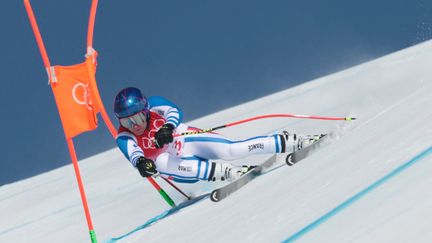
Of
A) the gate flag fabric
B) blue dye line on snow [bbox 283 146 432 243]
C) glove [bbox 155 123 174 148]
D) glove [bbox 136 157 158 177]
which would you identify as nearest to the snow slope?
blue dye line on snow [bbox 283 146 432 243]

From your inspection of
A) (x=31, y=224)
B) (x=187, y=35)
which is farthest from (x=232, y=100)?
(x=31, y=224)

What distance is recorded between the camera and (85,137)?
346 inches

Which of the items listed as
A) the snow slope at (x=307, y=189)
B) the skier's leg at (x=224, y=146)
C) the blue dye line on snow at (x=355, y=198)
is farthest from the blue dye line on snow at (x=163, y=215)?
the blue dye line on snow at (x=355, y=198)

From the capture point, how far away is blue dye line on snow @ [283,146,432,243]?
290 cm

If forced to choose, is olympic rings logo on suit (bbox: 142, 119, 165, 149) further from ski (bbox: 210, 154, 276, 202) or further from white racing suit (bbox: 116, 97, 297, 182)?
ski (bbox: 210, 154, 276, 202)

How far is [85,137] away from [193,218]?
15.2 ft

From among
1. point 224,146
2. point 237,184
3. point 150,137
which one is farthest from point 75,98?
point 237,184

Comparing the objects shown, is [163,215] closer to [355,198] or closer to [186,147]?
[186,147]

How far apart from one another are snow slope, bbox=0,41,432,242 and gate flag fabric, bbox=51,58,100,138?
0.75 metres

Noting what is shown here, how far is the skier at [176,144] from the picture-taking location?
194 inches

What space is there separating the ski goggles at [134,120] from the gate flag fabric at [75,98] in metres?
0.23

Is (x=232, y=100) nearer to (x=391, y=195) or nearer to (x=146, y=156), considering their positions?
(x=146, y=156)

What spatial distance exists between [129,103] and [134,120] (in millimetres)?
129

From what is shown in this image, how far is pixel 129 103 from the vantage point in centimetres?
490
